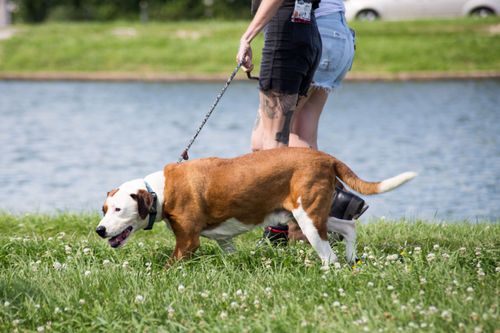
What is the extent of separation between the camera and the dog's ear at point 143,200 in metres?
5.27

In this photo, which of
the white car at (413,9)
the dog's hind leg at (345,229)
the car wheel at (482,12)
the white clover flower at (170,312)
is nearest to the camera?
the white clover flower at (170,312)

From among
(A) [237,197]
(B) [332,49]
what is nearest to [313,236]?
(A) [237,197]

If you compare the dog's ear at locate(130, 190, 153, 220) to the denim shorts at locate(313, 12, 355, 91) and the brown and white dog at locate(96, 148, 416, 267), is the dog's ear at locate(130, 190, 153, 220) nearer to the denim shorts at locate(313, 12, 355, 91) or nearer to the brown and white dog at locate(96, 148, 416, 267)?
the brown and white dog at locate(96, 148, 416, 267)

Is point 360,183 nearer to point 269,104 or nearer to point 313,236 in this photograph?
point 313,236

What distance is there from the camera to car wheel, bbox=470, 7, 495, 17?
101 feet

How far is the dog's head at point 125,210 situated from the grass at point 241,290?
211 millimetres

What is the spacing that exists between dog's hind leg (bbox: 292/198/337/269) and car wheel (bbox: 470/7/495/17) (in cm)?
2710

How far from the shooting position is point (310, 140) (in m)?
6.42

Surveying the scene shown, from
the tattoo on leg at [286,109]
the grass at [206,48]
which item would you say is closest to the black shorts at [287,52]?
the tattoo on leg at [286,109]

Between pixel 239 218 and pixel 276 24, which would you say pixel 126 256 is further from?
pixel 276 24

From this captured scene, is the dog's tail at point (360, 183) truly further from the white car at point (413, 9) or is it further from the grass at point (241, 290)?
the white car at point (413, 9)

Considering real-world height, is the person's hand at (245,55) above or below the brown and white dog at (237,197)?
above

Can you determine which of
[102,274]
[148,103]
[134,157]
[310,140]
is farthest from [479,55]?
[102,274]

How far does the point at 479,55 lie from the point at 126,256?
822 inches
